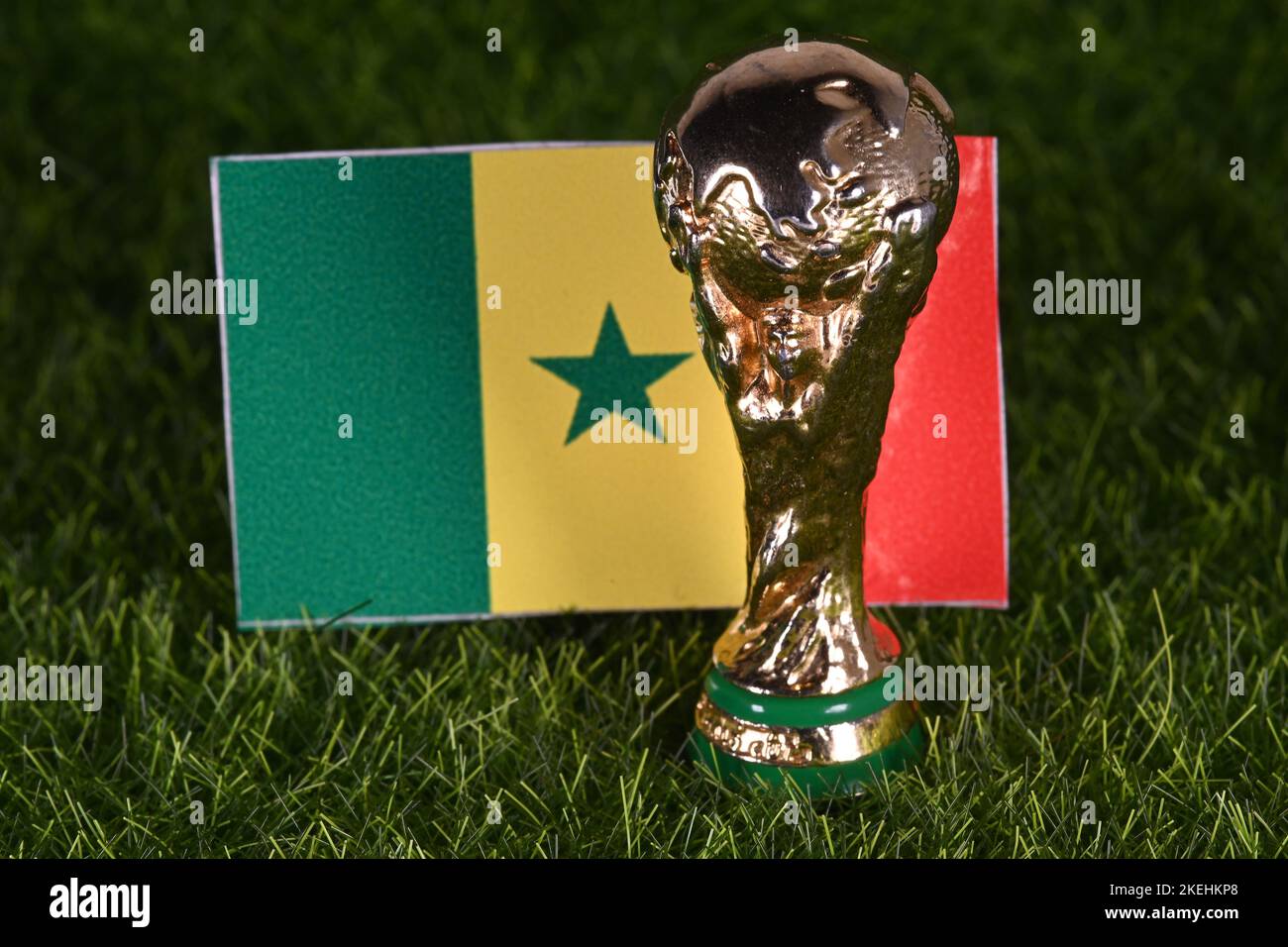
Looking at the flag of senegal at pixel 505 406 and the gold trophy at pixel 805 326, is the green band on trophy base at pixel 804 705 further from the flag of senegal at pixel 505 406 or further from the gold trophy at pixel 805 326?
the flag of senegal at pixel 505 406

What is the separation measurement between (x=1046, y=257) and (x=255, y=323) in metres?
1.23

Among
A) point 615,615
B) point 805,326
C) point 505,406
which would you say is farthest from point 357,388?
point 805,326

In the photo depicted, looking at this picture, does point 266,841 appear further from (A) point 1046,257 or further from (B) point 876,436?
(A) point 1046,257

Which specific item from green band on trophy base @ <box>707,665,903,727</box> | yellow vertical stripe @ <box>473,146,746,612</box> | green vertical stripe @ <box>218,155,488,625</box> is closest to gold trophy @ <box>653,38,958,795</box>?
green band on trophy base @ <box>707,665,903,727</box>

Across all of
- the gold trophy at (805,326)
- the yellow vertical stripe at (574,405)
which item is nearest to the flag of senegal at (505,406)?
the yellow vertical stripe at (574,405)

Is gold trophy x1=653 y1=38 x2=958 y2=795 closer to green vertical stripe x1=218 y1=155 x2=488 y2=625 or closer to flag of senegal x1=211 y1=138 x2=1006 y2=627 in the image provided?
flag of senegal x1=211 y1=138 x2=1006 y2=627

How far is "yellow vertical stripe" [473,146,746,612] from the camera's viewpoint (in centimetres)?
163

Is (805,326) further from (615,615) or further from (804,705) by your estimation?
(615,615)

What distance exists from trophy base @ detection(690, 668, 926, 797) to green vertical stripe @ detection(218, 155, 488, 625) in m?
0.39

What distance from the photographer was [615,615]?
1.70 meters

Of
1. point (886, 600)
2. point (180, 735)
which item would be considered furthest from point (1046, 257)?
point (180, 735)

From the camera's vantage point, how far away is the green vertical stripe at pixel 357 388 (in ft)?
5.35

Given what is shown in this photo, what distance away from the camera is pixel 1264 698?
1467mm

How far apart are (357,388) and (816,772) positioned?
25.5 inches
